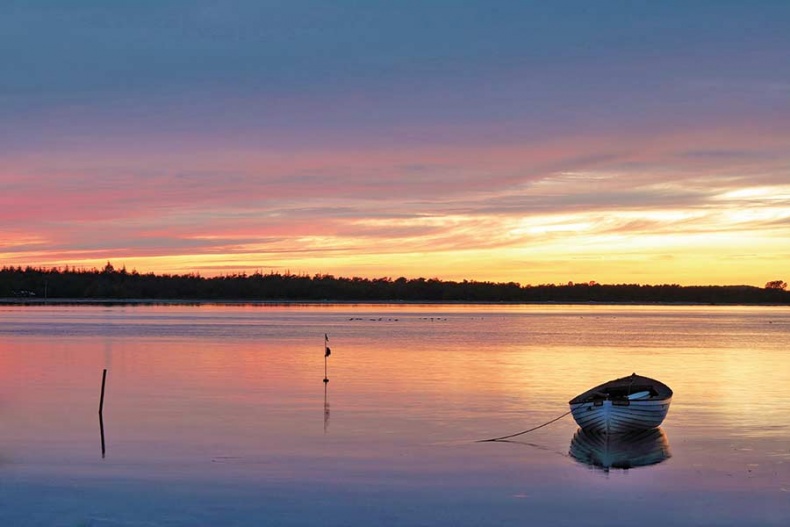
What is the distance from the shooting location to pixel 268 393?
1323 inches

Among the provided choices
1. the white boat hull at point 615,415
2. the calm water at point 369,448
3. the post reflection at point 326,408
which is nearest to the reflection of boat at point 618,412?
the white boat hull at point 615,415

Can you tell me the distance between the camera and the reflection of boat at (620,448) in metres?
21.1

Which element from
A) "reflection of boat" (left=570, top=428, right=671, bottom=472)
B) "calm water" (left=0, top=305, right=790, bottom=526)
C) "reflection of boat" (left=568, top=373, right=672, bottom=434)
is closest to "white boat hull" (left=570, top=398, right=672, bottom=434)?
"reflection of boat" (left=568, top=373, right=672, bottom=434)

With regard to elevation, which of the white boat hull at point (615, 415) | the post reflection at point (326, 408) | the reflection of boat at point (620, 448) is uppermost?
the white boat hull at point (615, 415)

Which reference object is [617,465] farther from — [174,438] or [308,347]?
[308,347]

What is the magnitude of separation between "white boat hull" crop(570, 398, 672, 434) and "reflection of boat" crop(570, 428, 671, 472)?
0.17 metres

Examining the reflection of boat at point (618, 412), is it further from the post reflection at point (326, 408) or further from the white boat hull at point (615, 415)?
the post reflection at point (326, 408)

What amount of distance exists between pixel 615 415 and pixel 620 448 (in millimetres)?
1646

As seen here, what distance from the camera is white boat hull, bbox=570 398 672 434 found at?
24531 millimetres

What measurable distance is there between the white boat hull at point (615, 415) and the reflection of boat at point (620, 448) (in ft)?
0.57

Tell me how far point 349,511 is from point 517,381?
23.3 meters

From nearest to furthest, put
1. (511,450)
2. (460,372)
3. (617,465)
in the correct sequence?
(617,465)
(511,450)
(460,372)

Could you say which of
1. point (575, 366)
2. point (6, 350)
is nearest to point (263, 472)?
point (575, 366)

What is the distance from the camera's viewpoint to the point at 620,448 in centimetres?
2311
